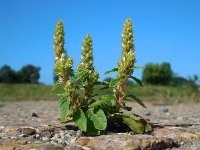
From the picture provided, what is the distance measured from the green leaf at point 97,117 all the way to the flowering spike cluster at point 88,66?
0.83ft

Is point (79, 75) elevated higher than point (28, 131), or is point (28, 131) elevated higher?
point (79, 75)

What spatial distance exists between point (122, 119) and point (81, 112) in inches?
22.1

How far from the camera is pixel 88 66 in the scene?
212 inches

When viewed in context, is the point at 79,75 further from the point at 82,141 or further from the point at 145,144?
the point at 145,144

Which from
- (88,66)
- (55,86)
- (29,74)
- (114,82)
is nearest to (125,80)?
(114,82)

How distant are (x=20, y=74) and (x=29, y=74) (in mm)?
2743

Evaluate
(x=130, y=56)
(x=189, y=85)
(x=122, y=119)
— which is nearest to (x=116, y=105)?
(x=122, y=119)

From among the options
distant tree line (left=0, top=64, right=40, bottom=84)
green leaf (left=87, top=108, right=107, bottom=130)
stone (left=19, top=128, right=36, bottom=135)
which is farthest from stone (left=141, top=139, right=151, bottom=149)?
distant tree line (left=0, top=64, right=40, bottom=84)

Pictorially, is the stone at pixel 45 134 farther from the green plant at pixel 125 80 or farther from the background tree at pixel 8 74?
the background tree at pixel 8 74

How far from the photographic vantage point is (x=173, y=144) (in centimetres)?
512

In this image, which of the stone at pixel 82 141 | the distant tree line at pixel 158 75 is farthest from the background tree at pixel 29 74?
the stone at pixel 82 141

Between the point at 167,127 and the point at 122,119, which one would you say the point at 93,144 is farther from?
the point at 167,127

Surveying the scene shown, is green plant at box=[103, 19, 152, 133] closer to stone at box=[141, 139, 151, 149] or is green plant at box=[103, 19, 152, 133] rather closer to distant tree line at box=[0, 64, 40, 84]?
stone at box=[141, 139, 151, 149]

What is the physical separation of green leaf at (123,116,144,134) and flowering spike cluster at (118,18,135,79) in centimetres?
50
